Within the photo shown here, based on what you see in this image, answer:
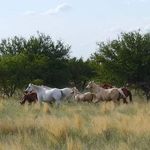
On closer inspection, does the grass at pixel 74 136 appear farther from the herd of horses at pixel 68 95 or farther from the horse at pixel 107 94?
the horse at pixel 107 94

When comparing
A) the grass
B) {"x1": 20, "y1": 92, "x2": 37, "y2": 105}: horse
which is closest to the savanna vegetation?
the grass

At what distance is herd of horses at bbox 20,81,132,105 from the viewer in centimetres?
2675

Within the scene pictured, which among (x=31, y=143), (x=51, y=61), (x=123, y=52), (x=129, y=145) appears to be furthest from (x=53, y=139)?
(x=51, y=61)

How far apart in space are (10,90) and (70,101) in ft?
38.4

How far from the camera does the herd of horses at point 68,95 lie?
26.8m

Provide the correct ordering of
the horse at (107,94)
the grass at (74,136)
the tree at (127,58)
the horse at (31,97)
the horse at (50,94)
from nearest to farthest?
the grass at (74,136)
the horse at (50,94)
the horse at (107,94)
the horse at (31,97)
the tree at (127,58)

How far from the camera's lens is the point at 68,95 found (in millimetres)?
27688

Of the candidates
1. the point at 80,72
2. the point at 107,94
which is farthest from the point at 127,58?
the point at 80,72

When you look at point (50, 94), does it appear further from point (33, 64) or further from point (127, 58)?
point (33, 64)

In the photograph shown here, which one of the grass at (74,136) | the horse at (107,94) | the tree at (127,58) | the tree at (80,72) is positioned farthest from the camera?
the tree at (80,72)

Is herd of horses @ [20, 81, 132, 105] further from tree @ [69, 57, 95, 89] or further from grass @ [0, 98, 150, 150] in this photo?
tree @ [69, 57, 95, 89]

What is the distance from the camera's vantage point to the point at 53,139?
38.3 feet

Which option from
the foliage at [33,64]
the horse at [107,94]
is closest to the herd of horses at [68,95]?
the horse at [107,94]

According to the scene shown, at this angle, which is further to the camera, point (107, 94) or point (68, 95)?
point (107, 94)
